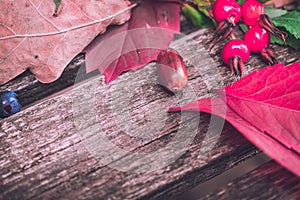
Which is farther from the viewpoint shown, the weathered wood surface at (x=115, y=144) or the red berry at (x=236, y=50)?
the red berry at (x=236, y=50)

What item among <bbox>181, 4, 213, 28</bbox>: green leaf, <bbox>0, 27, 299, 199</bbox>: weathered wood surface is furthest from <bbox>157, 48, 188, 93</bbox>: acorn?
<bbox>181, 4, 213, 28</bbox>: green leaf

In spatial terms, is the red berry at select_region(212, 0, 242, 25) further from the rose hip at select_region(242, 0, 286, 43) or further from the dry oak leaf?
the dry oak leaf

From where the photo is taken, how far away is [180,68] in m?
0.96

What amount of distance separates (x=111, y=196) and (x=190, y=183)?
6.5 inches

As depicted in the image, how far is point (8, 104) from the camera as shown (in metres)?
0.93

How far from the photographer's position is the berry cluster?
996 millimetres

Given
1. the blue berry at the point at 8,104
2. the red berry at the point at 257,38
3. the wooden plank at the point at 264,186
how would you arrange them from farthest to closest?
1. the red berry at the point at 257,38
2. the blue berry at the point at 8,104
3. the wooden plank at the point at 264,186

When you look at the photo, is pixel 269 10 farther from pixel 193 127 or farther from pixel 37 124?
pixel 37 124

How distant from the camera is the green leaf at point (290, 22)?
1.04m

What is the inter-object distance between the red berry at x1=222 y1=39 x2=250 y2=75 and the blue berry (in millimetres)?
509

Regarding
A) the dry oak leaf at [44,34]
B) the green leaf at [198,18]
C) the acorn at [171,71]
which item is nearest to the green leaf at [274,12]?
the green leaf at [198,18]

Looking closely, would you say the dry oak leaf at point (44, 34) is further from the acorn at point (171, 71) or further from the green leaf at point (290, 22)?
the green leaf at point (290, 22)

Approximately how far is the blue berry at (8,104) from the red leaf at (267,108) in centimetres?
37

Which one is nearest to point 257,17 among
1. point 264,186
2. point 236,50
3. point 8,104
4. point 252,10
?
point 252,10
